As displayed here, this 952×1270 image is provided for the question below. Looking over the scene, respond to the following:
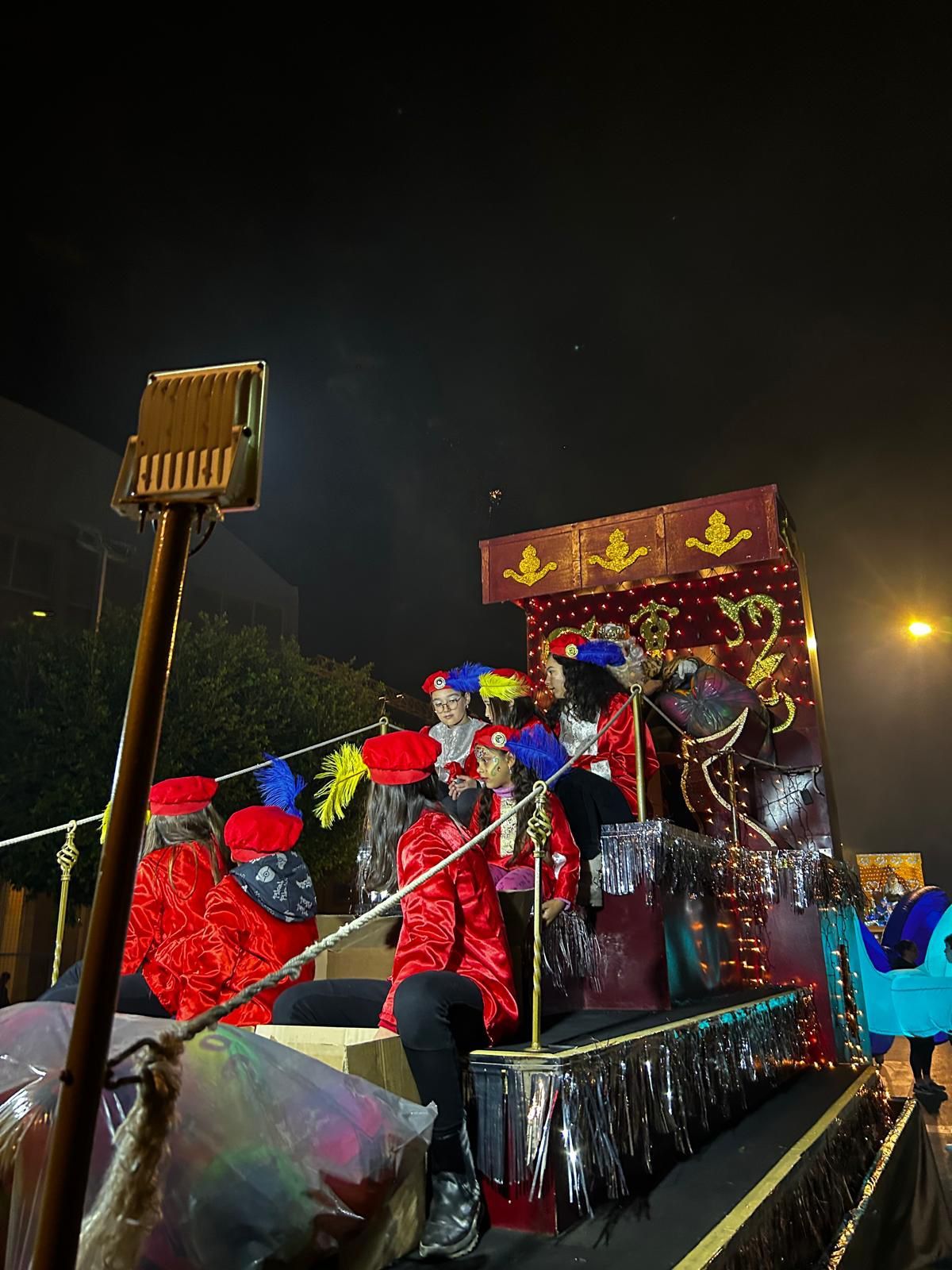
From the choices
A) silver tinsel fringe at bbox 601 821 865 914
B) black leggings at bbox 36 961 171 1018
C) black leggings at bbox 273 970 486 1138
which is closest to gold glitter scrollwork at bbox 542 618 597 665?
silver tinsel fringe at bbox 601 821 865 914

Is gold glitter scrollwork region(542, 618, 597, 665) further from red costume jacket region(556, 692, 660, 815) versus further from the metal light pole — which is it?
the metal light pole

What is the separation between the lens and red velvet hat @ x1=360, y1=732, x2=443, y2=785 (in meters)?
3.84

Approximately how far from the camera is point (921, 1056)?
30.1 ft

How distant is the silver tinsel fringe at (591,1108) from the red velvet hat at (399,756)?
1234 millimetres

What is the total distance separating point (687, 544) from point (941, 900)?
503cm

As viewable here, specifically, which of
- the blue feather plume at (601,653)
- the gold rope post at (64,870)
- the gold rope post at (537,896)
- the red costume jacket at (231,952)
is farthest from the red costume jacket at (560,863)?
the gold rope post at (64,870)

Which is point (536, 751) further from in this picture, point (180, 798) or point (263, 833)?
point (180, 798)

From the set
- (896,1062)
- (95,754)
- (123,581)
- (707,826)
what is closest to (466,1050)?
(707,826)

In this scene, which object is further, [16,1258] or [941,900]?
[941,900]

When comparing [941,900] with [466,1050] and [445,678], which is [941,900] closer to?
[445,678]

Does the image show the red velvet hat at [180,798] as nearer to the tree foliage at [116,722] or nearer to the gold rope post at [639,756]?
the gold rope post at [639,756]

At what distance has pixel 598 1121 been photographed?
318 centimetres

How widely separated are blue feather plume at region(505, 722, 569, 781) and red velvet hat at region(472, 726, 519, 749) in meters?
0.03

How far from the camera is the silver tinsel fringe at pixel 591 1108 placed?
9.87ft
